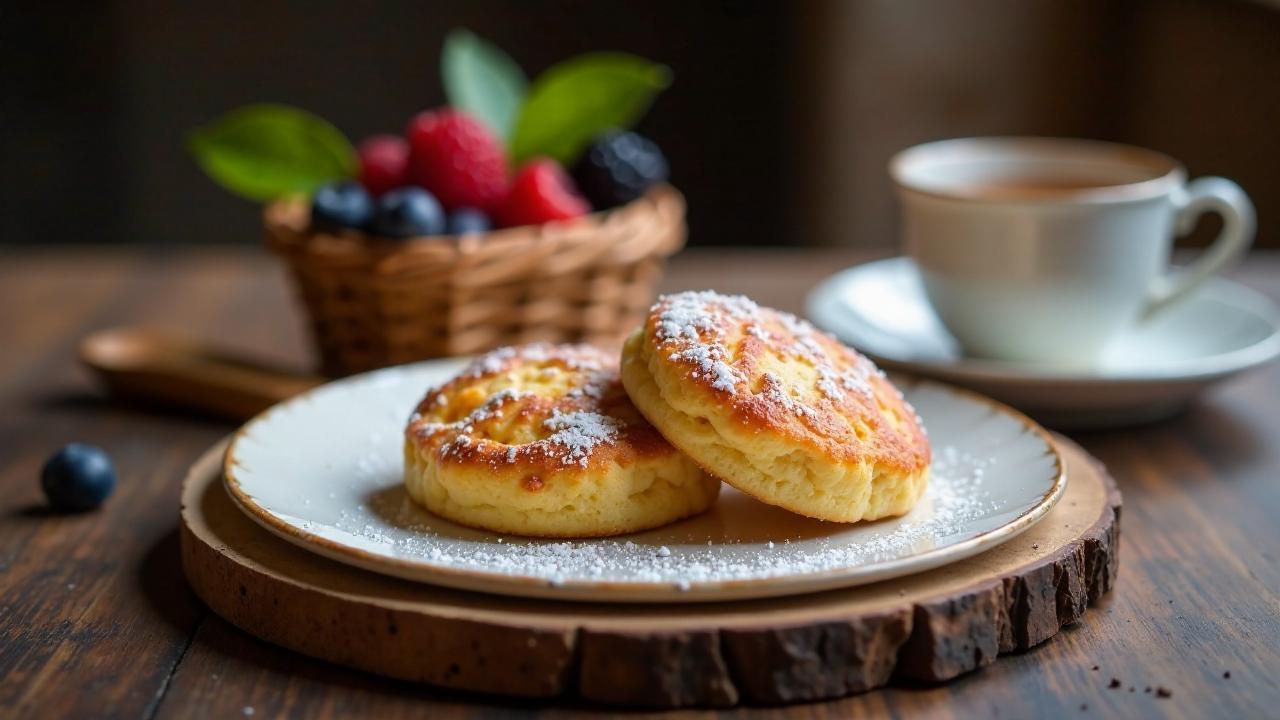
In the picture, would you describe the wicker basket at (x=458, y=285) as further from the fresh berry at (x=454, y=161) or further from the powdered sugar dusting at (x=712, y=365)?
the powdered sugar dusting at (x=712, y=365)

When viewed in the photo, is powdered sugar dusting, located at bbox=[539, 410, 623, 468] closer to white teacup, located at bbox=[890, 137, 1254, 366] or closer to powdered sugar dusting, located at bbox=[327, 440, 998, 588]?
powdered sugar dusting, located at bbox=[327, 440, 998, 588]

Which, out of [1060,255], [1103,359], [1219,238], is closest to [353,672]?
[1060,255]

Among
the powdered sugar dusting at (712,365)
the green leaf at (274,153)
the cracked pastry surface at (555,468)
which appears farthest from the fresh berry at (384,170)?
the powdered sugar dusting at (712,365)

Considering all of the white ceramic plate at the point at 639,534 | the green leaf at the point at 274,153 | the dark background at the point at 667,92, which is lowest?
the dark background at the point at 667,92

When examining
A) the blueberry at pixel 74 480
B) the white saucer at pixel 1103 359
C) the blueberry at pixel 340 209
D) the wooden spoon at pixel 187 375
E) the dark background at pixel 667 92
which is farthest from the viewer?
the dark background at pixel 667 92

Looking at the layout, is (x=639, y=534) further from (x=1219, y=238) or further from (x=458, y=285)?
(x=1219, y=238)

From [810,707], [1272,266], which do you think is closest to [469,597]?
[810,707]
